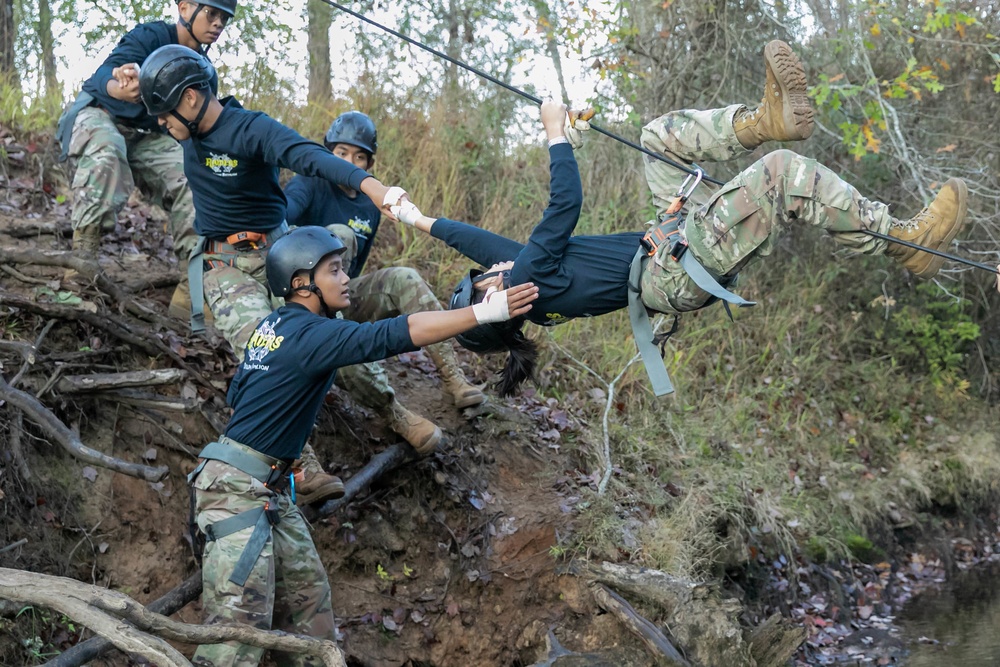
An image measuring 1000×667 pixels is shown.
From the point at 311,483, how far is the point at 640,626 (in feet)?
7.24

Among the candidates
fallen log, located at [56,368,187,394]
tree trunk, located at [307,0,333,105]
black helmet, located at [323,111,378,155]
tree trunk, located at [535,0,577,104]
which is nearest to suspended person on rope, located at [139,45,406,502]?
Answer: fallen log, located at [56,368,187,394]

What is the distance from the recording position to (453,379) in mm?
7367

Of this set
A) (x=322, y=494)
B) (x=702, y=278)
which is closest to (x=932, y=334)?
(x=702, y=278)

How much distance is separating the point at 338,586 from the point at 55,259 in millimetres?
2929

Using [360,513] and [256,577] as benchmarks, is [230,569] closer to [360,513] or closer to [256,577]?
[256,577]

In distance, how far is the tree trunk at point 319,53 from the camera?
11.2 meters

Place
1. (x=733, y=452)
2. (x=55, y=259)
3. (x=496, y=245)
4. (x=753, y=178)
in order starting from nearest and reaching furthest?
(x=753, y=178) → (x=496, y=245) → (x=55, y=259) → (x=733, y=452)

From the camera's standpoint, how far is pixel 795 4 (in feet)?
36.9

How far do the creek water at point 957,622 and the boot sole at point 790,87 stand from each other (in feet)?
14.9

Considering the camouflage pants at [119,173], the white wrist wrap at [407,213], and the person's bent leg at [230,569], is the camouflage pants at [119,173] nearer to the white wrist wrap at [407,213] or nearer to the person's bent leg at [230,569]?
the white wrist wrap at [407,213]

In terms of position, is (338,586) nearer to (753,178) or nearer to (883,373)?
(753,178)

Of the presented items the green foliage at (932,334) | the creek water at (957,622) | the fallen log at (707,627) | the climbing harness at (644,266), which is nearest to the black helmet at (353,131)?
the climbing harness at (644,266)

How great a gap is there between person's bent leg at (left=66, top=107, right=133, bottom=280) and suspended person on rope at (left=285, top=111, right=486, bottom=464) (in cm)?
112

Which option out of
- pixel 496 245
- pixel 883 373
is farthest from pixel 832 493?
pixel 496 245
